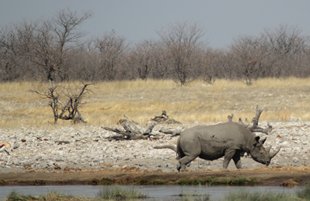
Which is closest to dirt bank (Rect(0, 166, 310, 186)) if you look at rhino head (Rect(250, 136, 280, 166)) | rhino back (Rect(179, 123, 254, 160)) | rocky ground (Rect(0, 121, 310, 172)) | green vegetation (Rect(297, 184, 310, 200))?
rhino back (Rect(179, 123, 254, 160))

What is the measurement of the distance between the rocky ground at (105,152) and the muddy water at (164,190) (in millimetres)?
3681

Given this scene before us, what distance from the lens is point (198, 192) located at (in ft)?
57.2

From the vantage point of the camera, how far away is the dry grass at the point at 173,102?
128 feet

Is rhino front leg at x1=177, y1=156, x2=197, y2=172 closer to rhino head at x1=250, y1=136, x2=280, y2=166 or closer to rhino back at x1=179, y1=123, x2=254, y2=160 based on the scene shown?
rhino back at x1=179, y1=123, x2=254, y2=160

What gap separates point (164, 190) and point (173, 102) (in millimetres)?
27758

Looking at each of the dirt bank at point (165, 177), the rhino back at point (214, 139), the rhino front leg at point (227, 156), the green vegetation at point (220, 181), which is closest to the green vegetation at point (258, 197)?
the dirt bank at point (165, 177)

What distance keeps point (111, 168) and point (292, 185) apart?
632cm

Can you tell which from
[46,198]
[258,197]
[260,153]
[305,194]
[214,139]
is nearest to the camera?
[258,197]

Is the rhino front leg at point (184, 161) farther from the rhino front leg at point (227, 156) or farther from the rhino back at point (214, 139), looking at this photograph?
the rhino front leg at point (227, 156)

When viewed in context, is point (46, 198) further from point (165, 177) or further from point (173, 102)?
point (173, 102)

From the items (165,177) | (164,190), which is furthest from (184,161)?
(164,190)

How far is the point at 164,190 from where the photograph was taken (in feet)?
60.4

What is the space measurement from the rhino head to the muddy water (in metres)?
3.95

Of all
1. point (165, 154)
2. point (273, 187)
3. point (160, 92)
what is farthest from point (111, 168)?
point (160, 92)
